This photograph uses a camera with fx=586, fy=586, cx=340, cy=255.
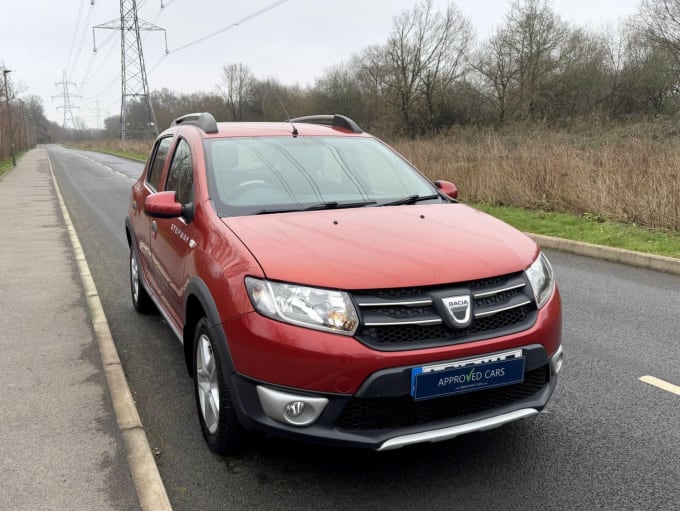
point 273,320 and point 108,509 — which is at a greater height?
point 273,320

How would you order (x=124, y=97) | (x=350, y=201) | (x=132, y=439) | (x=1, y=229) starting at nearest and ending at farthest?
(x=132, y=439) < (x=350, y=201) < (x=1, y=229) < (x=124, y=97)

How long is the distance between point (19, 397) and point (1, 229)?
8432mm

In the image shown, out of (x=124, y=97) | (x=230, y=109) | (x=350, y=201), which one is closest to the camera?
(x=350, y=201)

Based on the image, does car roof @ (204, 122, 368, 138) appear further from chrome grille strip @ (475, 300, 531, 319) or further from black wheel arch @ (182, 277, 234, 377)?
chrome grille strip @ (475, 300, 531, 319)

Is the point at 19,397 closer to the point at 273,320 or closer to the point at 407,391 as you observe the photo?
the point at 273,320

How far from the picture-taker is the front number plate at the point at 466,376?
247 centimetres

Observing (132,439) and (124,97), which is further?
(124,97)

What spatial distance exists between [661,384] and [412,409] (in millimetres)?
2315

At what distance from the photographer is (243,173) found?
12.2 feet

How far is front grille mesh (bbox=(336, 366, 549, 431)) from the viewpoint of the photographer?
2514mm

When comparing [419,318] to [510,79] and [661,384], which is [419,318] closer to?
[661,384]

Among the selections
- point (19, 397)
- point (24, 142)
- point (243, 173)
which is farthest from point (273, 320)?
point (24, 142)

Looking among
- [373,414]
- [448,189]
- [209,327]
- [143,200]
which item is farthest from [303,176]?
[143,200]

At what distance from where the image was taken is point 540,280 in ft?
9.74
